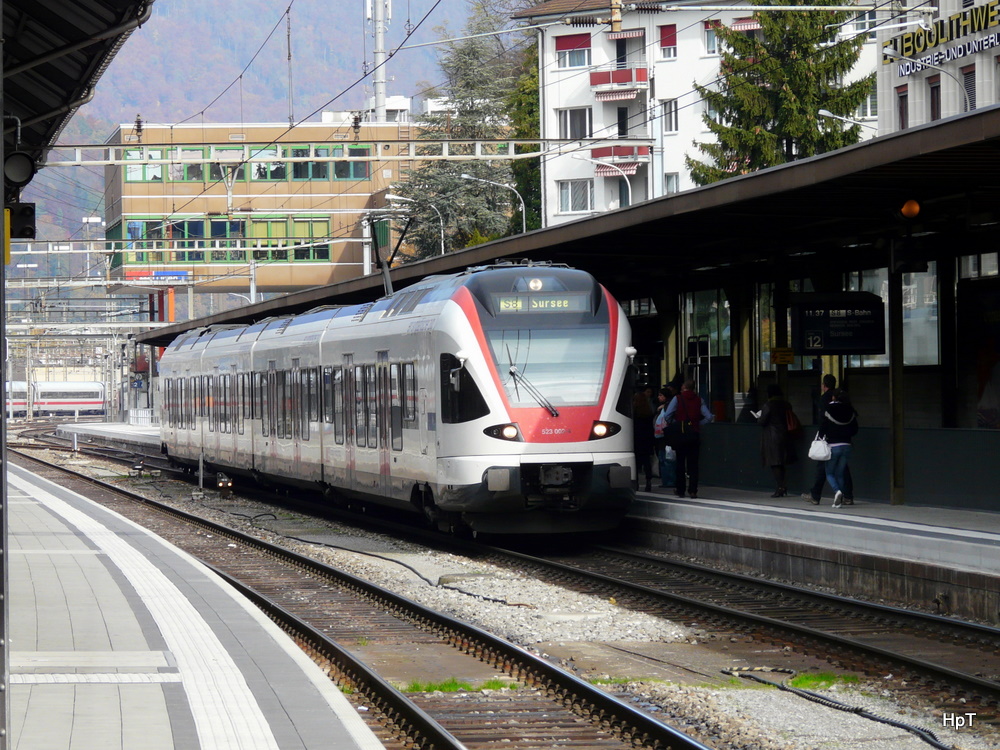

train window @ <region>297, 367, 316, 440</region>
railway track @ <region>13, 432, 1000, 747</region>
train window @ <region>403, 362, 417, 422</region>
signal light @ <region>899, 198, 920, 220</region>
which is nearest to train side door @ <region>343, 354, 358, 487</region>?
train window @ <region>297, 367, 316, 440</region>

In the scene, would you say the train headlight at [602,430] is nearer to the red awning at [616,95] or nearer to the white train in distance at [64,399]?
the red awning at [616,95]

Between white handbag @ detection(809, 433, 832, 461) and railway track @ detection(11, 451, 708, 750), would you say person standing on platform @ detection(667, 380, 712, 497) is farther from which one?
railway track @ detection(11, 451, 708, 750)

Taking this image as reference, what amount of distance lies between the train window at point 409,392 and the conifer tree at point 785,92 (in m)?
34.4

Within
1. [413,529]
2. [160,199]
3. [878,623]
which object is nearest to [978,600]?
[878,623]

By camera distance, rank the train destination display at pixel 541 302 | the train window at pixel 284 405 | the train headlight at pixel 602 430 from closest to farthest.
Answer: the train headlight at pixel 602 430
the train destination display at pixel 541 302
the train window at pixel 284 405

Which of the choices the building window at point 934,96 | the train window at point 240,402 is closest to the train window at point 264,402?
the train window at point 240,402

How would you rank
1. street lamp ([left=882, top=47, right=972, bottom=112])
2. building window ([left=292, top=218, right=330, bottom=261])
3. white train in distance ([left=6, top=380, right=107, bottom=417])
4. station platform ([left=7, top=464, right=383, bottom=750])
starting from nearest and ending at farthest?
Result: station platform ([left=7, top=464, right=383, bottom=750]) → street lamp ([left=882, top=47, right=972, bottom=112]) → building window ([left=292, top=218, right=330, bottom=261]) → white train in distance ([left=6, top=380, right=107, bottom=417])

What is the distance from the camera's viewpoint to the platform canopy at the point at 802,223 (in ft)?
45.1

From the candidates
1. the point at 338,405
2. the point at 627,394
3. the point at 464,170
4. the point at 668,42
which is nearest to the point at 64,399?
the point at 464,170

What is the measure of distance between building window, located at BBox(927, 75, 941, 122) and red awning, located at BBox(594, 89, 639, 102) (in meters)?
20.2

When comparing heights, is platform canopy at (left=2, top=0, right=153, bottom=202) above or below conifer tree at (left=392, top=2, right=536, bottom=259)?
below

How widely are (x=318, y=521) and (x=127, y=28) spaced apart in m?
12.5

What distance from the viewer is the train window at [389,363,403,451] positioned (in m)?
19.1

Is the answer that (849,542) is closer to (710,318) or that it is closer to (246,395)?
(710,318)
